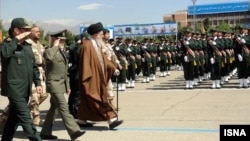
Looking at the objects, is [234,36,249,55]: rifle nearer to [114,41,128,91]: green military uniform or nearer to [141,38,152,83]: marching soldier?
[114,41,128,91]: green military uniform

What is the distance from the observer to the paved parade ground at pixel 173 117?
697 cm

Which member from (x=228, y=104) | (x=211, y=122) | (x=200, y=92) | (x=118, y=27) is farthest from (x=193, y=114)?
(x=118, y=27)

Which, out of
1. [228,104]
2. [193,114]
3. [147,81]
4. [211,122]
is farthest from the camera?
[147,81]

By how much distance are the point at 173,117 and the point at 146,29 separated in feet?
150

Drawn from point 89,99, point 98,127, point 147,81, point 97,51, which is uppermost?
point 97,51

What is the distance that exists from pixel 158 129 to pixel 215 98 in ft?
14.6

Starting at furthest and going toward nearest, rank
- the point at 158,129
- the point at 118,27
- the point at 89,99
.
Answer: the point at 118,27 → the point at 158,129 → the point at 89,99

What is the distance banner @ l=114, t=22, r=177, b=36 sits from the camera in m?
51.7

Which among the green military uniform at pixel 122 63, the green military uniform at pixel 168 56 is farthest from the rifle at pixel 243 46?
the green military uniform at pixel 168 56

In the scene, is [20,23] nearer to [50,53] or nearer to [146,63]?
[50,53]

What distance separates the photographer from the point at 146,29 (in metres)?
54.1

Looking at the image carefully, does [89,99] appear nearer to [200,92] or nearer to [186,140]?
[186,140]

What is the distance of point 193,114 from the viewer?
8.95m

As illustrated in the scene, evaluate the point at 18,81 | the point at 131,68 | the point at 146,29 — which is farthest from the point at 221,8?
the point at 18,81
